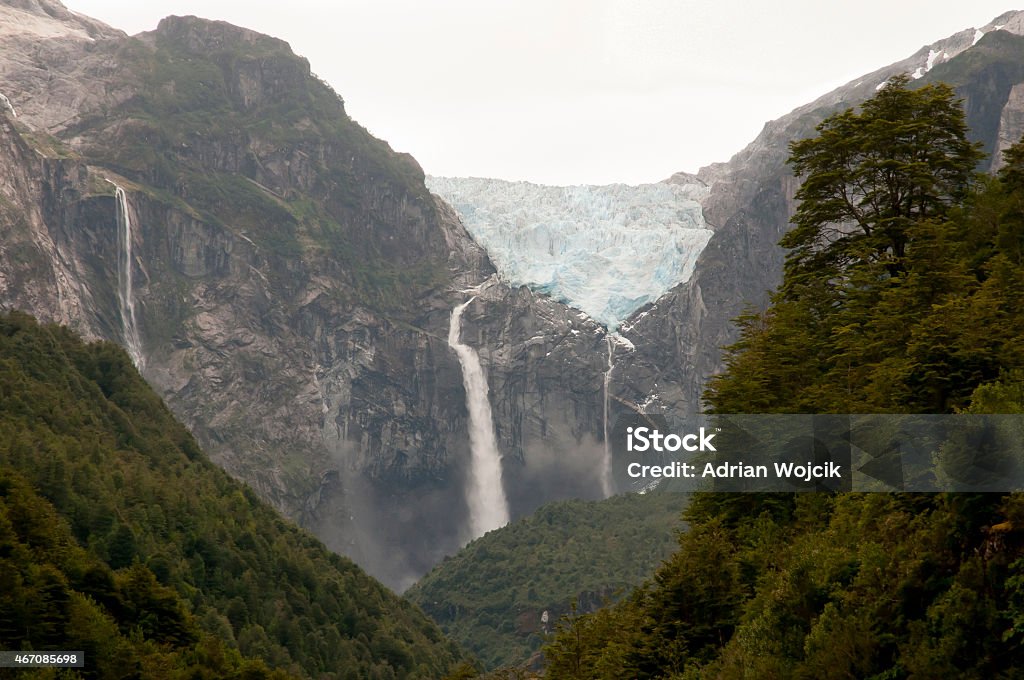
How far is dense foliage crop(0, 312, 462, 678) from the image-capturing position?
65750 mm

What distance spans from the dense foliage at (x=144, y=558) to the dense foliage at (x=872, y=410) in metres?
26.3

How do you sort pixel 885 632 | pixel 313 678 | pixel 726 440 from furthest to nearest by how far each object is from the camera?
pixel 313 678
pixel 726 440
pixel 885 632

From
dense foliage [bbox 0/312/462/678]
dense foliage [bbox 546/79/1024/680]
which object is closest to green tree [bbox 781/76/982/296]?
dense foliage [bbox 546/79/1024/680]

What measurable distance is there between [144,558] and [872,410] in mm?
70852

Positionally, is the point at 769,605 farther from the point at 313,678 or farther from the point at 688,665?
the point at 313,678

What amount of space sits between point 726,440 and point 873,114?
17879 millimetres

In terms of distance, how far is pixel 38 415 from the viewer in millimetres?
116625

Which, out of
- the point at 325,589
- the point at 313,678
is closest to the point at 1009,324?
the point at 313,678

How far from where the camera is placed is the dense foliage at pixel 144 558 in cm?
6575

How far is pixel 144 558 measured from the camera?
98938 mm

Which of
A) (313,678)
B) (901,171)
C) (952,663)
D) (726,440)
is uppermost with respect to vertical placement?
(901,171)

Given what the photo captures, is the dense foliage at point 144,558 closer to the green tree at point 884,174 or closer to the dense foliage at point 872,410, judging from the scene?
the dense foliage at point 872,410

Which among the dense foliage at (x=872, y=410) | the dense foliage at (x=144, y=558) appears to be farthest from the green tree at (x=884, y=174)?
the dense foliage at (x=144, y=558)

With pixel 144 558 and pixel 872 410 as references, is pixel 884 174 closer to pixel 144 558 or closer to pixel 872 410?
pixel 872 410
